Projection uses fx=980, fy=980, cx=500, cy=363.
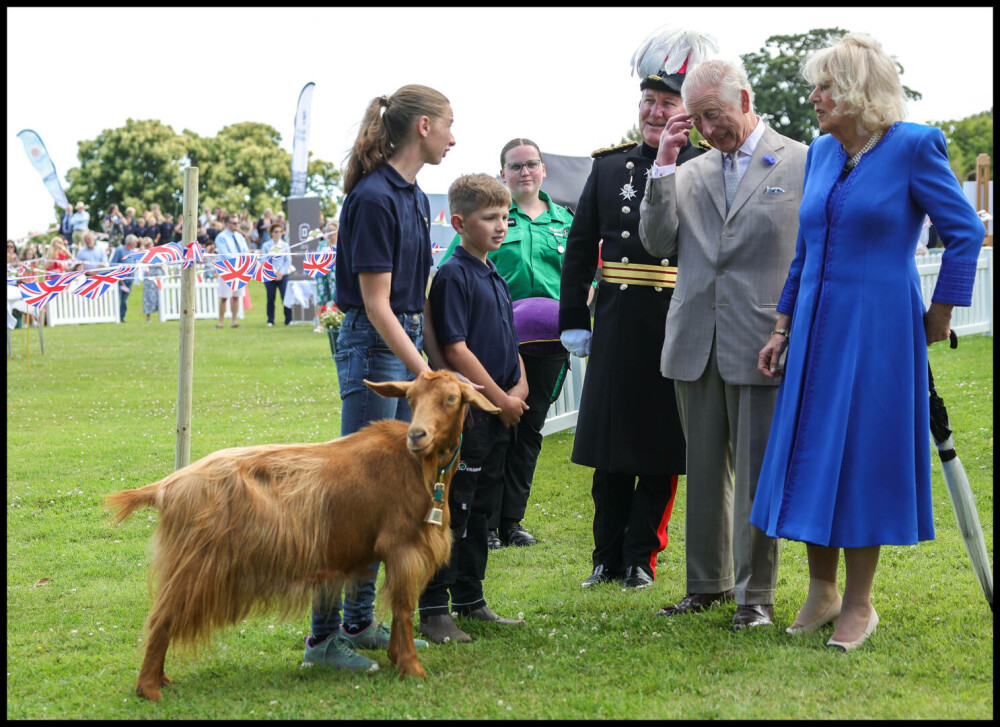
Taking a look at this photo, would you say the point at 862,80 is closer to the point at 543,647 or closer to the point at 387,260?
the point at 387,260

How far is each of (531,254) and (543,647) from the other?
2.88 metres

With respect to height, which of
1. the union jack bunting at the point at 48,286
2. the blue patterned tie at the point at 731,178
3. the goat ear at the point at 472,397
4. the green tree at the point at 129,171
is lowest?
the goat ear at the point at 472,397

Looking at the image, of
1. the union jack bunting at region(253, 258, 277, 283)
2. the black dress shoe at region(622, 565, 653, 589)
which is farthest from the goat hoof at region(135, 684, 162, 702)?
the union jack bunting at region(253, 258, 277, 283)

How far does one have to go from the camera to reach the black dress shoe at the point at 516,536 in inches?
244

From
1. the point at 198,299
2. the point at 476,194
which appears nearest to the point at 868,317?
the point at 476,194

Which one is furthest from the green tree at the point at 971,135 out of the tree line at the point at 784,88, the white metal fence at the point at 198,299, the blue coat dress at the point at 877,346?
the blue coat dress at the point at 877,346

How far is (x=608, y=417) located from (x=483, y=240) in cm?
128

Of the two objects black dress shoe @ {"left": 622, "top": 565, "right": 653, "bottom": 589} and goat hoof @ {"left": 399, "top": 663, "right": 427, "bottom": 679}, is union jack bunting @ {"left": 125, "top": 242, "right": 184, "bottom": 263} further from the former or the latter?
goat hoof @ {"left": 399, "top": 663, "right": 427, "bottom": 679}

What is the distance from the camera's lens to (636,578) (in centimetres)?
518

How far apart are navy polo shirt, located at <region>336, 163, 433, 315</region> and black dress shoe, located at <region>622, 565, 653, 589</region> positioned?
78.6 inches

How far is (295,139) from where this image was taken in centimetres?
2572

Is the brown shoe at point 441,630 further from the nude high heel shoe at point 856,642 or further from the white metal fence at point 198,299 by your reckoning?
the white metal fence at point 198,299

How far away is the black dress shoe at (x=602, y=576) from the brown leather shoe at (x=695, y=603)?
62 centimetres

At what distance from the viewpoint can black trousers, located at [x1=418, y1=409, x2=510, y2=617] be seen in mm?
4312
